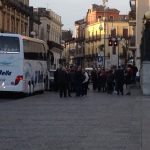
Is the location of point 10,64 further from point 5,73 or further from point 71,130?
point 71,130

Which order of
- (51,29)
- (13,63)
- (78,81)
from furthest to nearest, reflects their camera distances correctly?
(51,29), (78,81), (13,63)

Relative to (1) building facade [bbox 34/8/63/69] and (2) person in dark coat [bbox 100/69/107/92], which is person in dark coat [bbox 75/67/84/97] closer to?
(2) person in dark coat [bbox 100/69/107/92]

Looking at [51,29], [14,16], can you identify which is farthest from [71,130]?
[51,29]

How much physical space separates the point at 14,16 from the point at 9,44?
47.8m

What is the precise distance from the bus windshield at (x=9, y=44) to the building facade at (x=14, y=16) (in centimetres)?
3805

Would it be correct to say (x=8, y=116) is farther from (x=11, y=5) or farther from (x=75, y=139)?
(x=11, y=5)

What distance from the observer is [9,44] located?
1403 inches

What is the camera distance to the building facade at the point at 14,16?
7643 centimetres

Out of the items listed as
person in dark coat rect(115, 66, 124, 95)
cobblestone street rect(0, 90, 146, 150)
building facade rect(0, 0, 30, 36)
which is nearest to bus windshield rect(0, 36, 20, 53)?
person in dark coat rect(115, 66, 124, 95)

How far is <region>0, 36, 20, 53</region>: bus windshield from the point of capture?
3544 cm

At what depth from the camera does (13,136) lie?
1534cm

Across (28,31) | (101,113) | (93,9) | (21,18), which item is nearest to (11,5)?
(21,18)

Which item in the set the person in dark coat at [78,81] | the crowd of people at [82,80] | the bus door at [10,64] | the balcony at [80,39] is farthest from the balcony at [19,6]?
the balcony at [80,39]

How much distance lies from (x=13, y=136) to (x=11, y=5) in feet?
217
